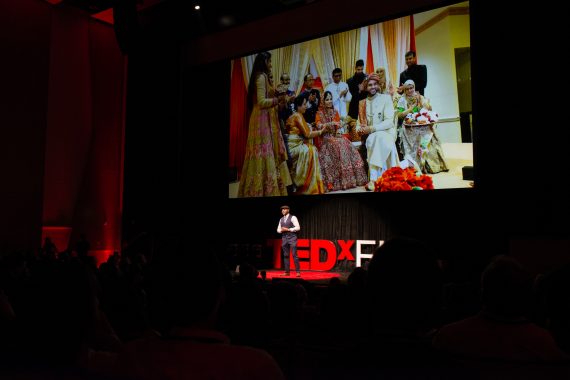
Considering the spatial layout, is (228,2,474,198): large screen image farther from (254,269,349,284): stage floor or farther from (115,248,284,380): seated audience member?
(115,248,284,380): seated audience member

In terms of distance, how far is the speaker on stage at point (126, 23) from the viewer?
8922mm

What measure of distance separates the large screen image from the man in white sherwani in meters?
0.02

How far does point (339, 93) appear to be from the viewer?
934 cm

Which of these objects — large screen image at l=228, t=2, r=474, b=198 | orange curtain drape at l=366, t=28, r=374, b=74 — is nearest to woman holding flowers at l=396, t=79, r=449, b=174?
large screen image at l=228, t=2, r=474, b=198

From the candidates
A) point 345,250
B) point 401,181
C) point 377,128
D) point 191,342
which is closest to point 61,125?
point 345,250

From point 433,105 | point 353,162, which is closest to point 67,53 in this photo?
point 353,162

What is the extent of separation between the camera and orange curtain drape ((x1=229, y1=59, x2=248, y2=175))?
11039 mm

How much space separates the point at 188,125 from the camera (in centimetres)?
1204

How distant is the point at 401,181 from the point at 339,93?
208cm

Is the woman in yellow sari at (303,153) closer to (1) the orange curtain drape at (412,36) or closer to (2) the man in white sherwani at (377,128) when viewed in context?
(2) the man in white sherwani at (377,128)

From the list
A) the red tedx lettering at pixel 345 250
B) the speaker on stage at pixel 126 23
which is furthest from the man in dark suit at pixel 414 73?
the speaker on stage at pixel 126 23

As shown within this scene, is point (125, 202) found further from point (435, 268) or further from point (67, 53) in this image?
point (435, 268)

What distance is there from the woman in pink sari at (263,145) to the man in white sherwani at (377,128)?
1.91 meters

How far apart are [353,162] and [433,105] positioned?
177cm
